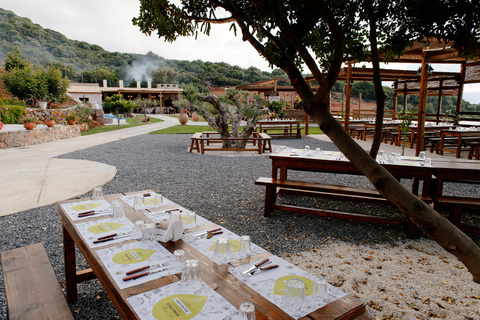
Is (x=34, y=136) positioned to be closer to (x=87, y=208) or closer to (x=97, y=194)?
(x=97, y=194)

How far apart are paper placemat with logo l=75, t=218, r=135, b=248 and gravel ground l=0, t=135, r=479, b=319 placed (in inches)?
26.5

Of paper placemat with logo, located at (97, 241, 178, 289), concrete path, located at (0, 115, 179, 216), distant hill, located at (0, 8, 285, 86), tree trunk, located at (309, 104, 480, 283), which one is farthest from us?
distant hill, located at (0, 8, 285, 86)

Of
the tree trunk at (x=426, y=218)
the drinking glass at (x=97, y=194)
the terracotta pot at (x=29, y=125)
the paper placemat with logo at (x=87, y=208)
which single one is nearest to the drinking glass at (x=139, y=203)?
the paper placemat with logo at (x=87, y=208)

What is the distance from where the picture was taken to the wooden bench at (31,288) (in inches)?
64.6

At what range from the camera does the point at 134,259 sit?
1.52 meters

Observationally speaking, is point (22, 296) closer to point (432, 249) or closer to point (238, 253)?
point (238, 253)

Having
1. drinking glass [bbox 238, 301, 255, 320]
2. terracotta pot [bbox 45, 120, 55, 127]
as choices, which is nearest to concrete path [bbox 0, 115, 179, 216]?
terracotta pot [bbox 45, 120, 55, 127]

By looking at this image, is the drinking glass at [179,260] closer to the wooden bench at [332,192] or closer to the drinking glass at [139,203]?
the drinking glass at [139,203]

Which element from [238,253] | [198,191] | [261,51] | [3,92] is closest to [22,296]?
[238,253]

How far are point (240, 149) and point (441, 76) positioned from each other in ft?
35.0

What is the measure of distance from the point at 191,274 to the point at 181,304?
0.16 meters

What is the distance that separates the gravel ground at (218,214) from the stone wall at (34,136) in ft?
14.3

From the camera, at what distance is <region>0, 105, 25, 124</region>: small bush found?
1281 centimetres

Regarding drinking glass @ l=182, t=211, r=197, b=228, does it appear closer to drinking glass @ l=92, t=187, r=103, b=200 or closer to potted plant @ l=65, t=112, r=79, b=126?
drinking glass @ l=92, t=187, r=103, b=200
